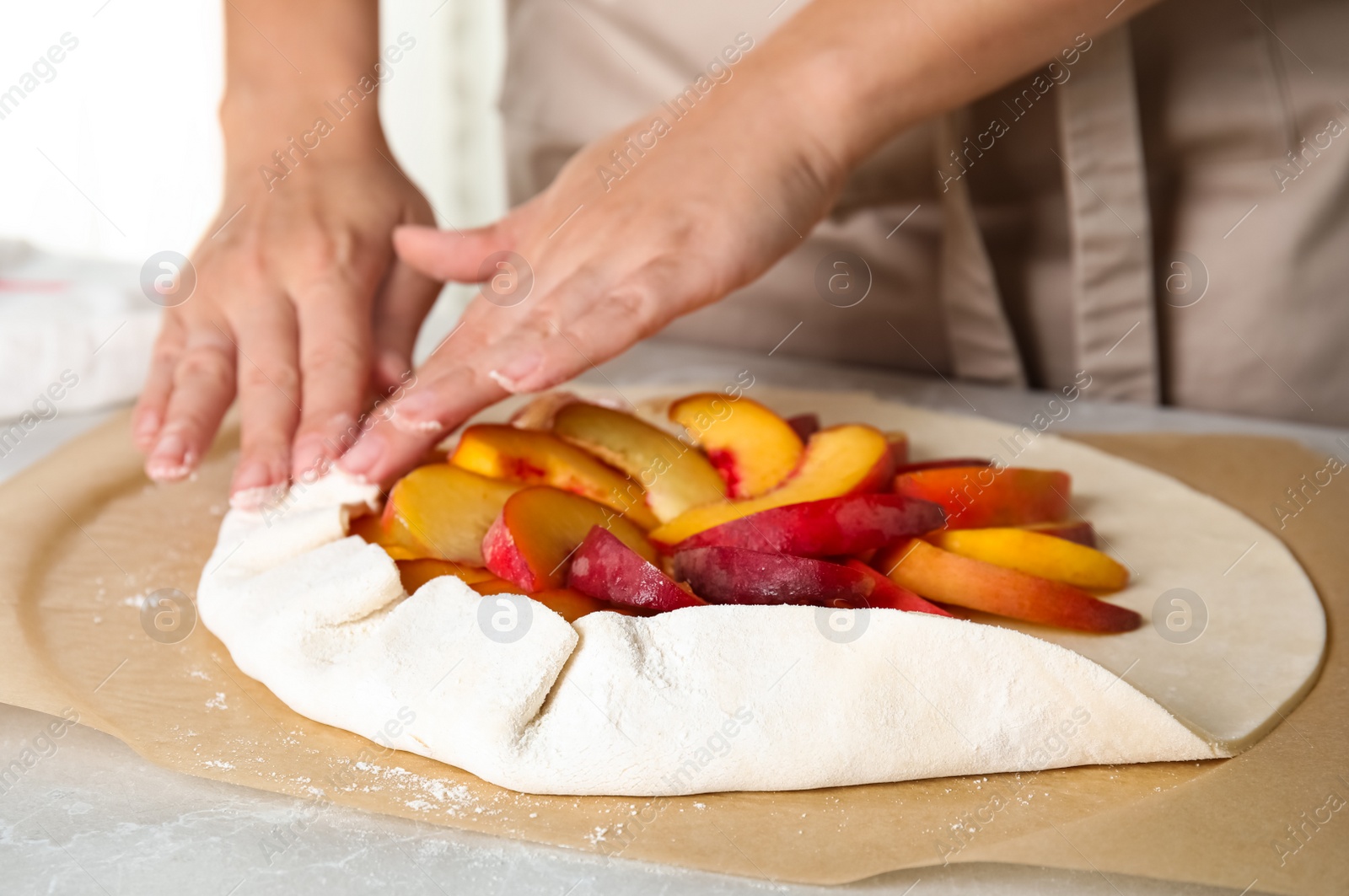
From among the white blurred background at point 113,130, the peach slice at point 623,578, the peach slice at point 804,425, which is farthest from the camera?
the white blurred background at point 113,130

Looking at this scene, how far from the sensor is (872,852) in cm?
91

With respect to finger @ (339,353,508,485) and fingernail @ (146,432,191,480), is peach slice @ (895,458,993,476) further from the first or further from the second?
fingernail @ (146,432,191,480)

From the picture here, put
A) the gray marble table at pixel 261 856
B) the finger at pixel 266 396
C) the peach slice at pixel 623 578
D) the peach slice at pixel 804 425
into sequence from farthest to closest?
1. the peach slice at pixel 804 425
2. the finger at pixel 266 396
3. the peach slice at pixel 623 578
4. the gray marble table at pixel 261 856

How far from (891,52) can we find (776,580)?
77 cm

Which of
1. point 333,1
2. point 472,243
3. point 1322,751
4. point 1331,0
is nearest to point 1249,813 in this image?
point 1322,751

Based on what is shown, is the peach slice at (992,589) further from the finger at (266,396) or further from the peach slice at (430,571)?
the finger at (266,396)

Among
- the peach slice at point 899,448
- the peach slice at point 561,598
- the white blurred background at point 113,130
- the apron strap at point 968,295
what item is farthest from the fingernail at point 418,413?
the white blurred background at point 113,130

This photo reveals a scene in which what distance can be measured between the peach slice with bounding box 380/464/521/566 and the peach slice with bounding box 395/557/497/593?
28 mm

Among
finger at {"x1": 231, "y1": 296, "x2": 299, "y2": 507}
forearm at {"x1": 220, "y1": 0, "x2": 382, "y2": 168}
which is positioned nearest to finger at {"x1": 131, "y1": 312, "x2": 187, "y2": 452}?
finger at {"x1": 231, "y1": 296, "x2": 299, "y2": 507}

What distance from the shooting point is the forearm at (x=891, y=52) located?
147 centimetres

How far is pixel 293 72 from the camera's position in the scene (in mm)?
1950

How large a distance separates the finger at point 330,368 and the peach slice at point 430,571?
1.00 ft

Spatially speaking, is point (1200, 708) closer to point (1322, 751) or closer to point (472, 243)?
point (1322, 751)

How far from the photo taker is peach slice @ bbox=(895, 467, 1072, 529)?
1.30 m
